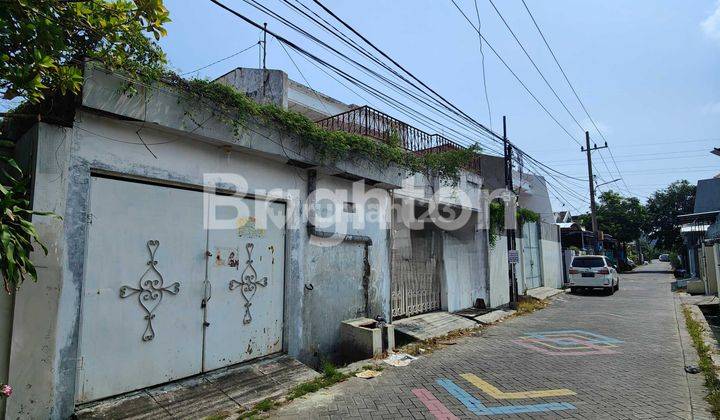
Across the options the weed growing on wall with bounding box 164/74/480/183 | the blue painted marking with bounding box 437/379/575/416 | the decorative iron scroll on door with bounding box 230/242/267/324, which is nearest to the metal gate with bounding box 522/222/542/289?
the weed growing on wall with bounding box 164/74/480/183

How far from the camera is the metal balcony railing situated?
29.1ft

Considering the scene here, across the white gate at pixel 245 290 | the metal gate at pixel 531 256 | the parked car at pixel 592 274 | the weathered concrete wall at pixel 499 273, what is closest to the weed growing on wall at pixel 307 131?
the white gate at pixel 245 290

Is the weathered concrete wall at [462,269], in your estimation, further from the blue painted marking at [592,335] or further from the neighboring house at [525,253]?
the blue painted marking at [592,335]

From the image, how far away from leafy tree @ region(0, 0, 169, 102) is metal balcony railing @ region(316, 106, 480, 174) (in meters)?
4.32

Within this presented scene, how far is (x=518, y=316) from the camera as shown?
38.5 feet

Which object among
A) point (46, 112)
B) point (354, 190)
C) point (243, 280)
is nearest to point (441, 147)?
point (354, 190)

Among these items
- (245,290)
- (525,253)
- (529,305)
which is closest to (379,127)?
(245,290)

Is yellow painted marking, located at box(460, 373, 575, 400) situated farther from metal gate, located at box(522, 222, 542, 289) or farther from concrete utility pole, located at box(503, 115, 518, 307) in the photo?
metal gate, located at box(522, 222, 542, 289)

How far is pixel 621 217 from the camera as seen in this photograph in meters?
37.1

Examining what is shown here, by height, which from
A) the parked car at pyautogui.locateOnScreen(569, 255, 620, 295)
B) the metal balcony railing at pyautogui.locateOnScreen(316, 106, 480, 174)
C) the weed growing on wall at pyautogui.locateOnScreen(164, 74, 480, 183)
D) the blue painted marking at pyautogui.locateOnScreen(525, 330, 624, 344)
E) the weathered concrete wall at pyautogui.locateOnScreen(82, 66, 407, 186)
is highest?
the metal balcony railing at pyautogui.locateOnScreen(316, 106, 480, 174)

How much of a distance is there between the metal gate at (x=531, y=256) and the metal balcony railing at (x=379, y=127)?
28.3ft

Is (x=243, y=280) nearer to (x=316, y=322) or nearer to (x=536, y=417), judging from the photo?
(x=316, y=322)

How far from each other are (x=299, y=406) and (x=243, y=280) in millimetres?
1923

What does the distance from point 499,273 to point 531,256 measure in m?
5.03
